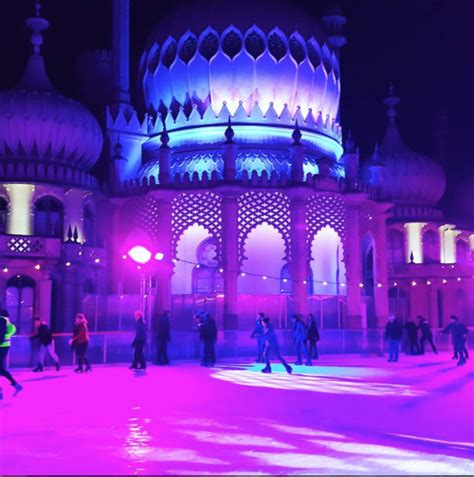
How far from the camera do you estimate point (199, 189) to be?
92.0 ft

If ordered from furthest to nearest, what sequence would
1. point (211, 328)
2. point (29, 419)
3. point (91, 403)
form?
point (211, 328) → point (91, 403) → point (29, 419)

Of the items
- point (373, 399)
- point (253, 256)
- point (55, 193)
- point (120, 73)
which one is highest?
point (120, 73)

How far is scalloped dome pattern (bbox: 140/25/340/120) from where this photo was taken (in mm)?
31594

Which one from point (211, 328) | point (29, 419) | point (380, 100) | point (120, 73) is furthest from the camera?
point (380, 100)

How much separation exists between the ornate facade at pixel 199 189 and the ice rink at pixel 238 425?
11619 millimetres

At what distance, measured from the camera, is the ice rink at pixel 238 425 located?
6.79 meters

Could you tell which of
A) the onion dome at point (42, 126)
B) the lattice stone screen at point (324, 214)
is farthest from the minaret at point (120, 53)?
the lattice stone screen at point (324, 214)

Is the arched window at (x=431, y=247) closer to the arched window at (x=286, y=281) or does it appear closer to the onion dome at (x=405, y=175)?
the onion dome at (x=405, y=175)

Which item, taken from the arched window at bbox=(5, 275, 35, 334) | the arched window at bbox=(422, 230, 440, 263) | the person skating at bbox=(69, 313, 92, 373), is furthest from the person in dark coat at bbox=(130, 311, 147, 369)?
the arched window at bbox=(422, 230, 440, 263)

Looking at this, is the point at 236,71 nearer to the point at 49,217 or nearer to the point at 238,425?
the point at 49,217

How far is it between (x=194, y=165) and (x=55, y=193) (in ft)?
17.8

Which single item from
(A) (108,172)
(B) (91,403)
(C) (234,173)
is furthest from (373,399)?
(A) (108,172)

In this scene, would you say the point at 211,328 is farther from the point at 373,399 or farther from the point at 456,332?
the point at 373,399

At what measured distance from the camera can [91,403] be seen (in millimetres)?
11102
